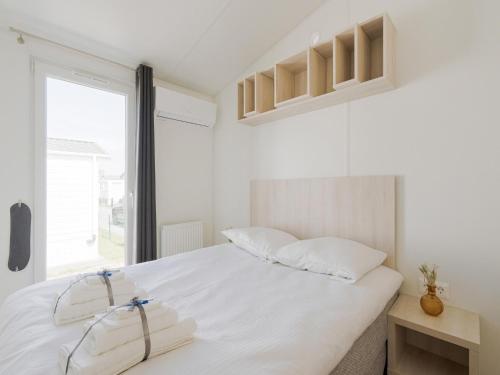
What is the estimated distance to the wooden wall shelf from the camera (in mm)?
1763

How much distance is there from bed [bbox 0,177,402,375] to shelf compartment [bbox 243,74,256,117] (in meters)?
1.22

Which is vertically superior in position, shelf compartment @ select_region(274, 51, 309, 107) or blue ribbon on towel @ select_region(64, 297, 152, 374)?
shelf compartment @ select_region(274, 51, 309, 107)

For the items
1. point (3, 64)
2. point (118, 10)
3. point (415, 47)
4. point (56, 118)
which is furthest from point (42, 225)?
point (415, 47)

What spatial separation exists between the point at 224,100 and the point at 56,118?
1.76 meters

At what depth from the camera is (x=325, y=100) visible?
82.4 inches

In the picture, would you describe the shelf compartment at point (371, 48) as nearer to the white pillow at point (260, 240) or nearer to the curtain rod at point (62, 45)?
the white pillow at point (260, 240)

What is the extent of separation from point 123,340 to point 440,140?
6.65 ft

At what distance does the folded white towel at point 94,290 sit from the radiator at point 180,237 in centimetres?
159

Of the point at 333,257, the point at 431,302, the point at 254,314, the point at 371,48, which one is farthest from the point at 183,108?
Result: the point at 431,302

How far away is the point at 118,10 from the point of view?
200 cm

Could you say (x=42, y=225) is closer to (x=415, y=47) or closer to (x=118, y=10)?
(x=118, y=10)

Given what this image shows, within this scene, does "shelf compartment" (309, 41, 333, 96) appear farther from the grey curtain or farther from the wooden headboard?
the grey curtain

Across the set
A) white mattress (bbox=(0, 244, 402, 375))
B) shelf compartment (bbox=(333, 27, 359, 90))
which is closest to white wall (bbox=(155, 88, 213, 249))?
white mattress (bbox=(0, 244, 402, 375))

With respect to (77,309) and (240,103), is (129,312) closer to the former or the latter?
(77,309)
